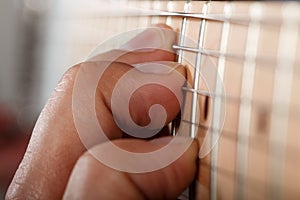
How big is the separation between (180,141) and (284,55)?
10cm

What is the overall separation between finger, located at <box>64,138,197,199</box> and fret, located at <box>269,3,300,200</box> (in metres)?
0.07

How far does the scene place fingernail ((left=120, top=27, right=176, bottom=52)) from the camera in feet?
1.07

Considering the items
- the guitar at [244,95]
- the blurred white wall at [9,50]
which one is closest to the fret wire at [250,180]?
the guitar at [244,95]

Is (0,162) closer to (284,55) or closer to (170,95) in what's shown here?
(170,95)

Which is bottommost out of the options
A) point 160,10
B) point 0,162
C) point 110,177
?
point 0,162

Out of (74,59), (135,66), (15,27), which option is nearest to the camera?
(135,66)

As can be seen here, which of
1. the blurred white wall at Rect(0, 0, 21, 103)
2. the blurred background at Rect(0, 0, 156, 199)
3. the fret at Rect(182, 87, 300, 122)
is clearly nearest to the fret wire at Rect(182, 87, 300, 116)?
the fret at Rect(182, 87, 300, 122)

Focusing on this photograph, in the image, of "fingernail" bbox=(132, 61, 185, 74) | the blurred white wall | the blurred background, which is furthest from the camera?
the blurred white wall

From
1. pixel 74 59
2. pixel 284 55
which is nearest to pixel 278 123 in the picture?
pixel 284 55

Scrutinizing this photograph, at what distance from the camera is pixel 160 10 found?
0.35 metres

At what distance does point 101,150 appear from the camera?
0.30 metres

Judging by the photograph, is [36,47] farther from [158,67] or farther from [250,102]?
[250,102]

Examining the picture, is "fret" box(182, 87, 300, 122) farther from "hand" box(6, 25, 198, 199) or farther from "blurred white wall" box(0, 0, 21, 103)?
"blurred white wall" box(0, 0, 21, 103)

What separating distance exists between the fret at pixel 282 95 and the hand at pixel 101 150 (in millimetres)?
72
